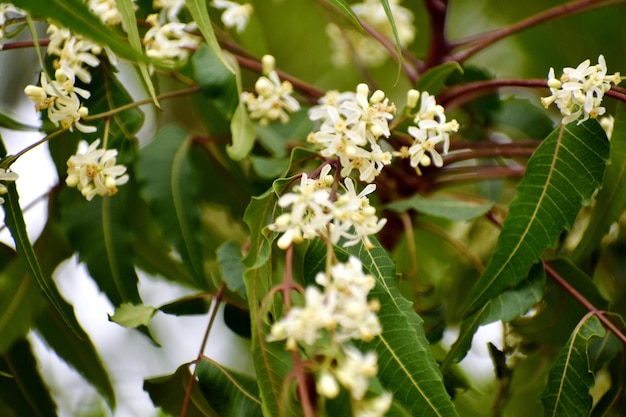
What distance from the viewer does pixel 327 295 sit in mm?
457

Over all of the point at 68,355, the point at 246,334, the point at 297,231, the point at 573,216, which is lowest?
the point at 68,355

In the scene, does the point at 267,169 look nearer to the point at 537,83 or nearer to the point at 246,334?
the point at 246,334

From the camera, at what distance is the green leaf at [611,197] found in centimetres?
78

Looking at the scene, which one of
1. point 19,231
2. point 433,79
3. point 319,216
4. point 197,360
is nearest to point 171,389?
point 197,360

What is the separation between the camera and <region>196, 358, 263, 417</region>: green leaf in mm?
696

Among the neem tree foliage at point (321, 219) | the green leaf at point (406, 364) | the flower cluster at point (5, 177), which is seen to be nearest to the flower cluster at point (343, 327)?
the neem tree foliage at point (321, 219)

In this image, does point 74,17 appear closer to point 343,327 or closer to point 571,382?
point 343,327

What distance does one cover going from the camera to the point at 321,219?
1.73ft

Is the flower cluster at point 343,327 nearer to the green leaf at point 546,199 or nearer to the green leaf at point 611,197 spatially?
the green leaf at point 546,199

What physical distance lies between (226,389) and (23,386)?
1.03ft

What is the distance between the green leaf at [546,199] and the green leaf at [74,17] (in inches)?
15.0

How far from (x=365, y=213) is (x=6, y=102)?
155 centimetres

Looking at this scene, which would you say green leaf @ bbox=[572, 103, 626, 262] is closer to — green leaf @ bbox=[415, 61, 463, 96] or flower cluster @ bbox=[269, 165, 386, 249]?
green leaf @ bbox=[415, 61, 463, 96]

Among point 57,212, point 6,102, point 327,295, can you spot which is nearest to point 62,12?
point 327,295
